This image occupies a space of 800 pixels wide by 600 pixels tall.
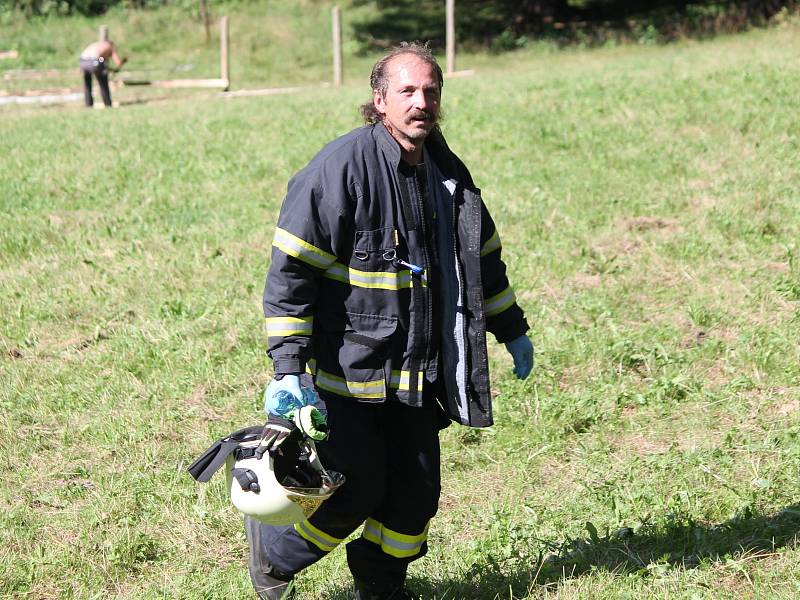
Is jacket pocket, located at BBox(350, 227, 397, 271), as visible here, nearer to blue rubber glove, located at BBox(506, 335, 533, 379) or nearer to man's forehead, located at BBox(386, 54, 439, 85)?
man's forehead, located at BBox(386, 54, 439, 85)

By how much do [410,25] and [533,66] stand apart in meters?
8.53

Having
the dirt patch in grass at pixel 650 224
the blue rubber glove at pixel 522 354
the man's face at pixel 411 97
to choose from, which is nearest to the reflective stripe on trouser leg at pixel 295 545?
the blue rubber glove at pixel 522 354

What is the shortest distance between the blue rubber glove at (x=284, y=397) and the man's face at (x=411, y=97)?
2.94ft

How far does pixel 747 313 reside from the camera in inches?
256

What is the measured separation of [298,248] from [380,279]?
302 millimetres

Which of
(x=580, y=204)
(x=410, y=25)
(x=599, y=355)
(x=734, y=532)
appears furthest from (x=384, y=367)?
(x=410, y=25)

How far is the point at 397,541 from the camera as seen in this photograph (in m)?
3.66

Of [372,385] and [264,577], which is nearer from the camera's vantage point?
[372,385]

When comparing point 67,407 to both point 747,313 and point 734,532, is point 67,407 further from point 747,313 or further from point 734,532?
point 747,313

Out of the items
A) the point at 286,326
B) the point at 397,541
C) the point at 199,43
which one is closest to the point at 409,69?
the point at 286,326

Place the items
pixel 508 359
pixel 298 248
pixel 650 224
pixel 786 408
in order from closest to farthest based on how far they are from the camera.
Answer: pixel 298 248 < pixel 786 408 < pixel 508 359 < pixel 650 224

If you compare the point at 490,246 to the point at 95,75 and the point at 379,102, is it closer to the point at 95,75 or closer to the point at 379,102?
the point at 379,102

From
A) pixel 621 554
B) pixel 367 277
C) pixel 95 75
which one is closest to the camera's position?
pixel 367 277

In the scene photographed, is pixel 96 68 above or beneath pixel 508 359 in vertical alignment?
above
